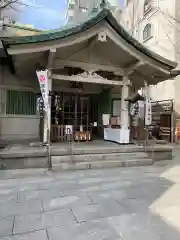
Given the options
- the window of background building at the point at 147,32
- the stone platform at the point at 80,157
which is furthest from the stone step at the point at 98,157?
the window of background building at the point at 147,32

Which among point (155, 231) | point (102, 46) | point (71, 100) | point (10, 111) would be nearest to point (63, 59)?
point (102, 46)

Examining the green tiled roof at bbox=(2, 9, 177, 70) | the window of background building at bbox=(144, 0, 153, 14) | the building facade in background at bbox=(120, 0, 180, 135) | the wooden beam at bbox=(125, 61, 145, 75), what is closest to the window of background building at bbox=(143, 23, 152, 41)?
the building facade in background at bbox=(120, 0, 180, 135)

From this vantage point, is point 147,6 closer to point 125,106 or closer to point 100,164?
point 125,106

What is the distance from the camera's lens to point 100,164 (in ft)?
23.0

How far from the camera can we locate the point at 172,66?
8.71 meters

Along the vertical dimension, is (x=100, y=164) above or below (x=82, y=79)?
below

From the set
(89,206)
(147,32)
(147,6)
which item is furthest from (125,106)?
(147,6)

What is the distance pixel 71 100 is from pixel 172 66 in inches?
191

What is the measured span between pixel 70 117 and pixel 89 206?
658 cm

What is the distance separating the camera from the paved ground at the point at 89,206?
302 centimetres

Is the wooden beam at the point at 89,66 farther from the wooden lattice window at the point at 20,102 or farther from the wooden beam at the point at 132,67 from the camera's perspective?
the wooden lattice window at the point at 20,102

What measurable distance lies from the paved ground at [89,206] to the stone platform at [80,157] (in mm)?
482

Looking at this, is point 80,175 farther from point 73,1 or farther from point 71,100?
point 73,1

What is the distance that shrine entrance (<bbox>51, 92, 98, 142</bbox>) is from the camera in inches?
381
